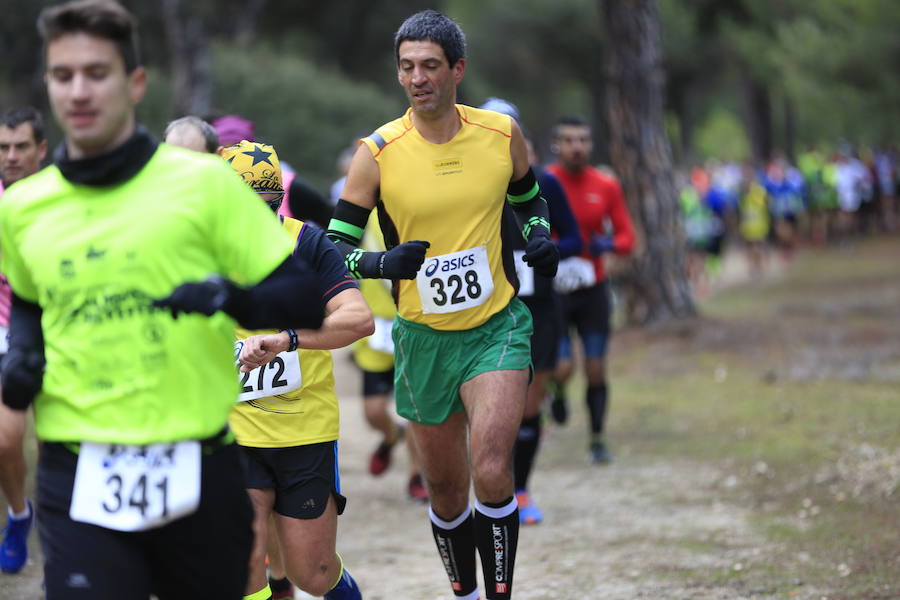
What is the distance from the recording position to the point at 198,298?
3051mm

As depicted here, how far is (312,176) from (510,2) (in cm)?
2357

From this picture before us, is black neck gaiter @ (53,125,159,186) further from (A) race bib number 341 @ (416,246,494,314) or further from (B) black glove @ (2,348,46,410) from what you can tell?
(A) race bib number 341 @ (416,246,494,314)

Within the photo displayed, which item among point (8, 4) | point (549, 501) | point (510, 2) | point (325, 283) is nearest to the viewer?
point (325, 283)

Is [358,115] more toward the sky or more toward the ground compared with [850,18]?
more toward the ground

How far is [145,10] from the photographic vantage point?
109 ft

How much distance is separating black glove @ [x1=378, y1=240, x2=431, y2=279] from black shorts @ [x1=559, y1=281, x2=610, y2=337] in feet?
14.8

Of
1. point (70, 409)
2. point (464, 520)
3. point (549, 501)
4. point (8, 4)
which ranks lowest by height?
point (549, 501)

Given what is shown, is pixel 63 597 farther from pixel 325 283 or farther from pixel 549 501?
pixel 549 501

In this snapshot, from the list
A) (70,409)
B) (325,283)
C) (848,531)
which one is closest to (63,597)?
(70,409)

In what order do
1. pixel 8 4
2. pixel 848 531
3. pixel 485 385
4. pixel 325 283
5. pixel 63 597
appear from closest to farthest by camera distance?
1. pixel 63 597
2. pixel 325 283
3. pixel 485 385
4. pixel 848 531
5. pixel 8 4

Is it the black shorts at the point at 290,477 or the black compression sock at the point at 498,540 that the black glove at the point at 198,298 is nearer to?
the black shorts at the point at 290,477

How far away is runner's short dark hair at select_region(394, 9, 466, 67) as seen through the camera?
5289mm

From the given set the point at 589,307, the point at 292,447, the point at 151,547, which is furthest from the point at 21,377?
the point at 589,307

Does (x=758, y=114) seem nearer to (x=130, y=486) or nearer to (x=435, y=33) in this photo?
(x=435, y=33)
